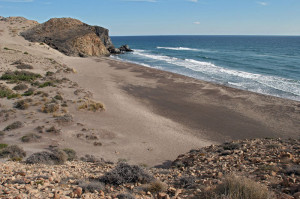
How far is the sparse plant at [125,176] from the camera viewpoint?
7.85 m

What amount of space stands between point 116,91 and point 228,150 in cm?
1879

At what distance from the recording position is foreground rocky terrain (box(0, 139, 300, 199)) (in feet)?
21.1

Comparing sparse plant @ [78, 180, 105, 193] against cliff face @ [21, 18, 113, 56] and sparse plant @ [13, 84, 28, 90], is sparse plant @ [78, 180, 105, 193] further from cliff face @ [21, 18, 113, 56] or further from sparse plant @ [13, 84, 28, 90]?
cliff face @ [21, 18, 113, 56]

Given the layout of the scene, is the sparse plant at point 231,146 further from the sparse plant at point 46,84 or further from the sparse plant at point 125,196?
the sparse plant at point 46,84

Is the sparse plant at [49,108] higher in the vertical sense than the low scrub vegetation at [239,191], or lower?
lower

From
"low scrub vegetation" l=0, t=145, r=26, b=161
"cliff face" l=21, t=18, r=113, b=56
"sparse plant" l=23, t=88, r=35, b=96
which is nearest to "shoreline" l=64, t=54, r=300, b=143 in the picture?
"sparse plant" l=23, t=88, r=35, b=96

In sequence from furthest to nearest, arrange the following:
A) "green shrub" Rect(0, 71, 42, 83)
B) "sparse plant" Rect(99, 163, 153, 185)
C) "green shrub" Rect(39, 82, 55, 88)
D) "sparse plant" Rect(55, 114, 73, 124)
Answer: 1. "green shrub" Rect(0, 71, 42, 83)
2. "green shrub" Rect(39, 82, 55, 88)
3. "sparse plant" Rect(55, 114, 73, 124)
4. "sparse plant" Rect(99, 163, 153, 185)

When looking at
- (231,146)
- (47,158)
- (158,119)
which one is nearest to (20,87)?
(158,119)

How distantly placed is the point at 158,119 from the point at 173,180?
1189 centimetres

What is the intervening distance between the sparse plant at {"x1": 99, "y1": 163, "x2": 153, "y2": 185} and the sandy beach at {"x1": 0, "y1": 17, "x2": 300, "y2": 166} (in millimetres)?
4810

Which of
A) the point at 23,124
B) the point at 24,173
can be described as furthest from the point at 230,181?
the point at 23,124

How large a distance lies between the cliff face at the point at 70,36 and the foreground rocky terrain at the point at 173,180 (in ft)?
177

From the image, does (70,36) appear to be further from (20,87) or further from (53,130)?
(53,130)

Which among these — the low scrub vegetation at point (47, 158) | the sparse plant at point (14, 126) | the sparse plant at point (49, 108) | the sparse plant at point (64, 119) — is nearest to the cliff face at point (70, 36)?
the sparse plant at point (49, 108)
